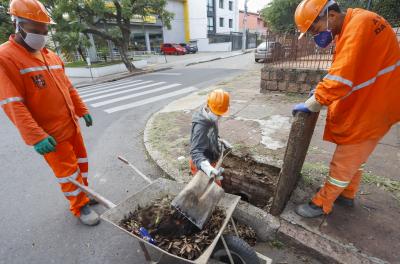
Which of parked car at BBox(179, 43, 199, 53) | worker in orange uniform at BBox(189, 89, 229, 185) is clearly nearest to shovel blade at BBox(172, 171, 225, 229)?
worker in orange uniform at BBox(189, 89, 229, 185)

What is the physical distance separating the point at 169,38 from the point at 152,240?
37.2 m

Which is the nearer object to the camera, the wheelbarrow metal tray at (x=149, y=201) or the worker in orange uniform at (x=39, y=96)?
the wheelbarrow metal tray at (x=149, y=201)

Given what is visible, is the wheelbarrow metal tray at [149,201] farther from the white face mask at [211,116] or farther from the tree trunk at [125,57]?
the tree trunk at [125,57]

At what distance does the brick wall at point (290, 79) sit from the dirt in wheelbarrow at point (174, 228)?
17.9ft

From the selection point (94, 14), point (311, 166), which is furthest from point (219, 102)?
point (94, 14)

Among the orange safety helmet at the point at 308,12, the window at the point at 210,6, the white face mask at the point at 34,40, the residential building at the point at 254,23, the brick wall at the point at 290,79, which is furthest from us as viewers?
the residential building at the point at 254,23

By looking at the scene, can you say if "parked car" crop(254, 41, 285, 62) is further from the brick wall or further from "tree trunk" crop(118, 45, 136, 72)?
"tree trunk" crop(118, 45, 136, 72)

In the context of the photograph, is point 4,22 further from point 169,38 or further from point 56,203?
point 169,38

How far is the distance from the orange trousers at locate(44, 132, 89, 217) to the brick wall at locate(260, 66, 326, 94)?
575 centimetres

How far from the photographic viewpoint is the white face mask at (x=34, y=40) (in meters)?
2.24

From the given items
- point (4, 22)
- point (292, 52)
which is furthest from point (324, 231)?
point (4, 22)

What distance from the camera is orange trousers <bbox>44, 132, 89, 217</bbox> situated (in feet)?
8.25

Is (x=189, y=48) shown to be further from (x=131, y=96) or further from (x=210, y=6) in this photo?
(x=131, y=96)

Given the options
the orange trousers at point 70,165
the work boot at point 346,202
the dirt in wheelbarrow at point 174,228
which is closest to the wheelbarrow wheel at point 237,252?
the dirt in wheelbarrow at point 174,228
